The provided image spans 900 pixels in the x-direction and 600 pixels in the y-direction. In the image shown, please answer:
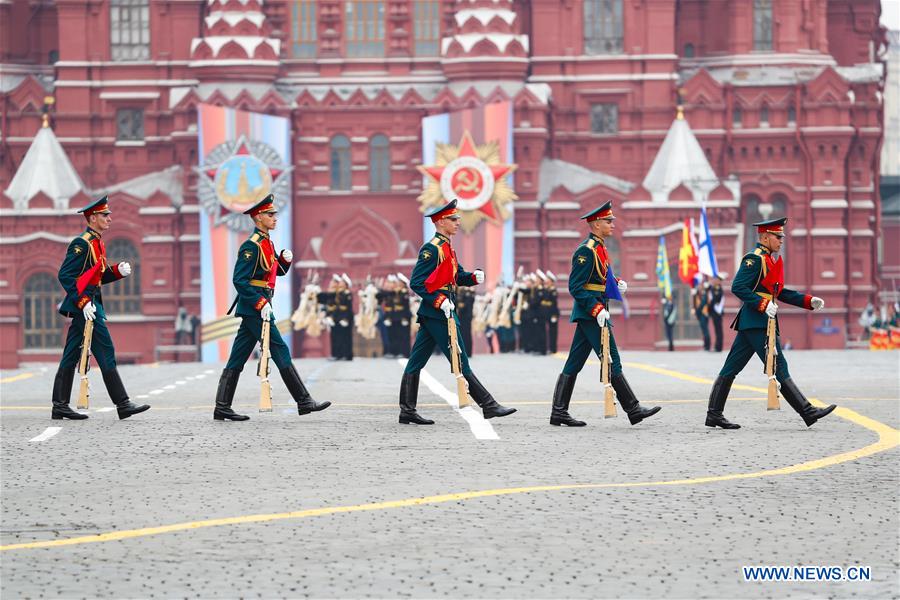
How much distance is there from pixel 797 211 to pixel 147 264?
2009cm

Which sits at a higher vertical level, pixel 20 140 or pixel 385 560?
pixel 20 140

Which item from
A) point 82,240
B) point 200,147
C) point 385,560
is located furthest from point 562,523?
point 200,147

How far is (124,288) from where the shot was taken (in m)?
57.4

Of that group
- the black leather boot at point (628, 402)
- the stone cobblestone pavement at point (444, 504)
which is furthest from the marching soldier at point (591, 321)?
the stone cobblestone pavement at point (444, 504)

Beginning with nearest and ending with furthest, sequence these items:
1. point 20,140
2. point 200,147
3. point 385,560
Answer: point 385,560
point 200,147
point 20,140

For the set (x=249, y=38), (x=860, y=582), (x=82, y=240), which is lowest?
(x=860, y=582)

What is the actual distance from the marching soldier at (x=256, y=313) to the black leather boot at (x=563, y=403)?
80.6 inches

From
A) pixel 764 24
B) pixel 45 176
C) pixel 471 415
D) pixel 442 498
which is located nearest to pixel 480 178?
pixel 764 24

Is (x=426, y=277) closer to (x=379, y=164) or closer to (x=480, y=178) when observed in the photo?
(x=480, y=178)

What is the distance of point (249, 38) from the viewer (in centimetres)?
5597

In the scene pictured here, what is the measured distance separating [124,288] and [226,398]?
138 ft

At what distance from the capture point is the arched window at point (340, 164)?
57188 millimetres

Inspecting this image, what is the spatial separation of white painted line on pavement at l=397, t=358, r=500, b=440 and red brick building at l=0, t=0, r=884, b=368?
33.1 meters

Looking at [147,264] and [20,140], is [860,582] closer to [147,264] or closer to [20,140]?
[147,264]
